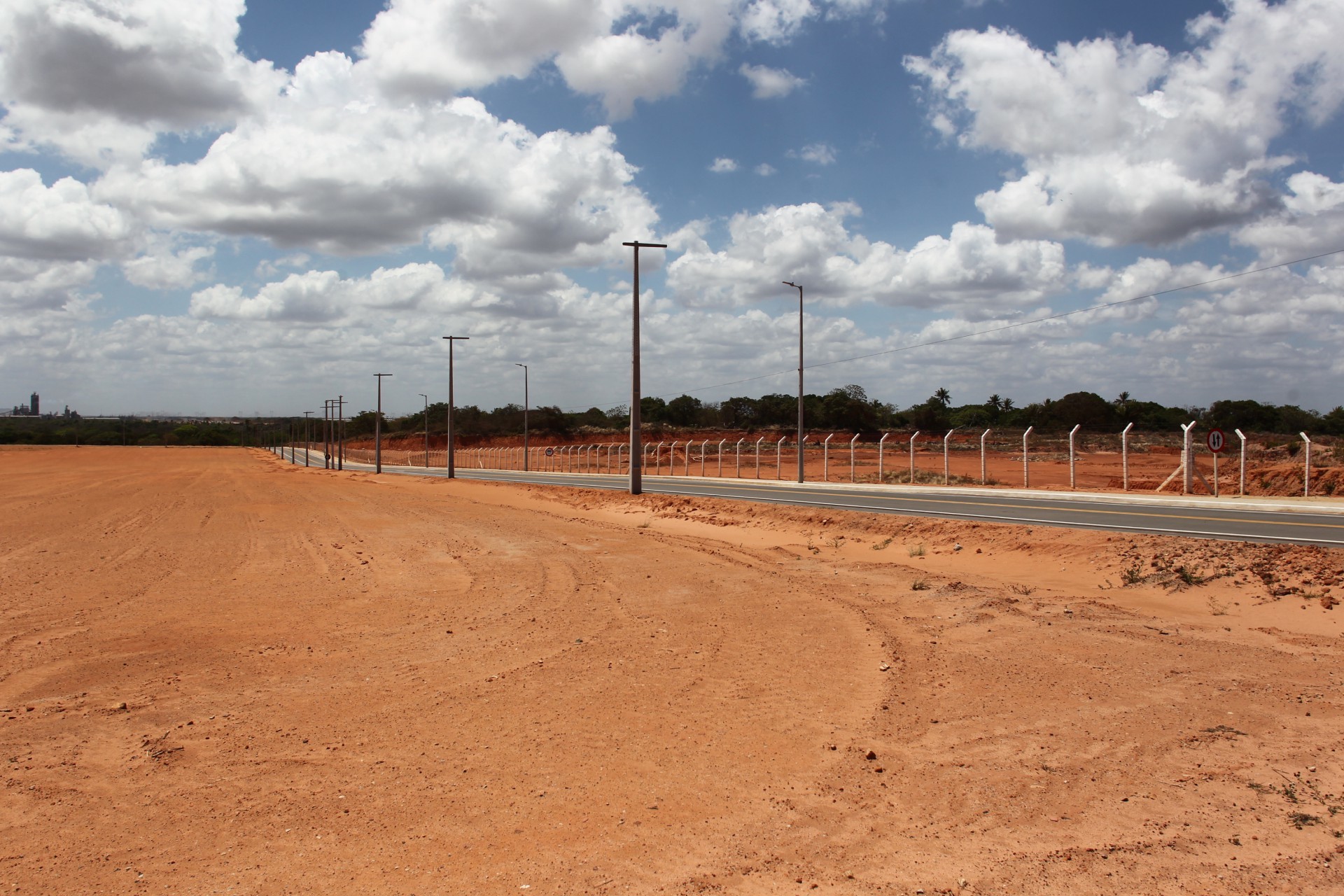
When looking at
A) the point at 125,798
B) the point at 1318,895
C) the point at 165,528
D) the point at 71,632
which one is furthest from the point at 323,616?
the point at 165,528

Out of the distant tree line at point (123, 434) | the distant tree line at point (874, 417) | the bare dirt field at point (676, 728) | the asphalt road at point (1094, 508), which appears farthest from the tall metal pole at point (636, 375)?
the distant tree line at point (123, 434)

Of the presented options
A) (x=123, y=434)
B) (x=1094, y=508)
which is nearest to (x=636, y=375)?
(x=1094, y=508)

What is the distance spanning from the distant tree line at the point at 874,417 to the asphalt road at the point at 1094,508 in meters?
49.9

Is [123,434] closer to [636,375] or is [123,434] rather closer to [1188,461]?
[636,375]

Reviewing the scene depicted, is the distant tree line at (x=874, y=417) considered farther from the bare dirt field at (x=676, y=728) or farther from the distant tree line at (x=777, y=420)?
the bare dirt field at (x=676, y=728)

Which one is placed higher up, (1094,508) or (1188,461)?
(1188,461)

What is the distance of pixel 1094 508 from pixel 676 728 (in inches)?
711

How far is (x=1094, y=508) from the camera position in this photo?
21234 millimetres

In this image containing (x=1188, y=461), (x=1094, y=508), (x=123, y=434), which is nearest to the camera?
(x=1094, y=508)

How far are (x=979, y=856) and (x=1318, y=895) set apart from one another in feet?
4.93

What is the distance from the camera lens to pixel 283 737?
614 centimetres

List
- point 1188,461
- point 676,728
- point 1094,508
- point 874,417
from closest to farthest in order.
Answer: point 676,728 → point 1094,508 → point 1188,461 → point 874,417

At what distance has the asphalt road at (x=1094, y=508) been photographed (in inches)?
628

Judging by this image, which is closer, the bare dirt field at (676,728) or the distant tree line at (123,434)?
the bare dirt field at (676,728)
